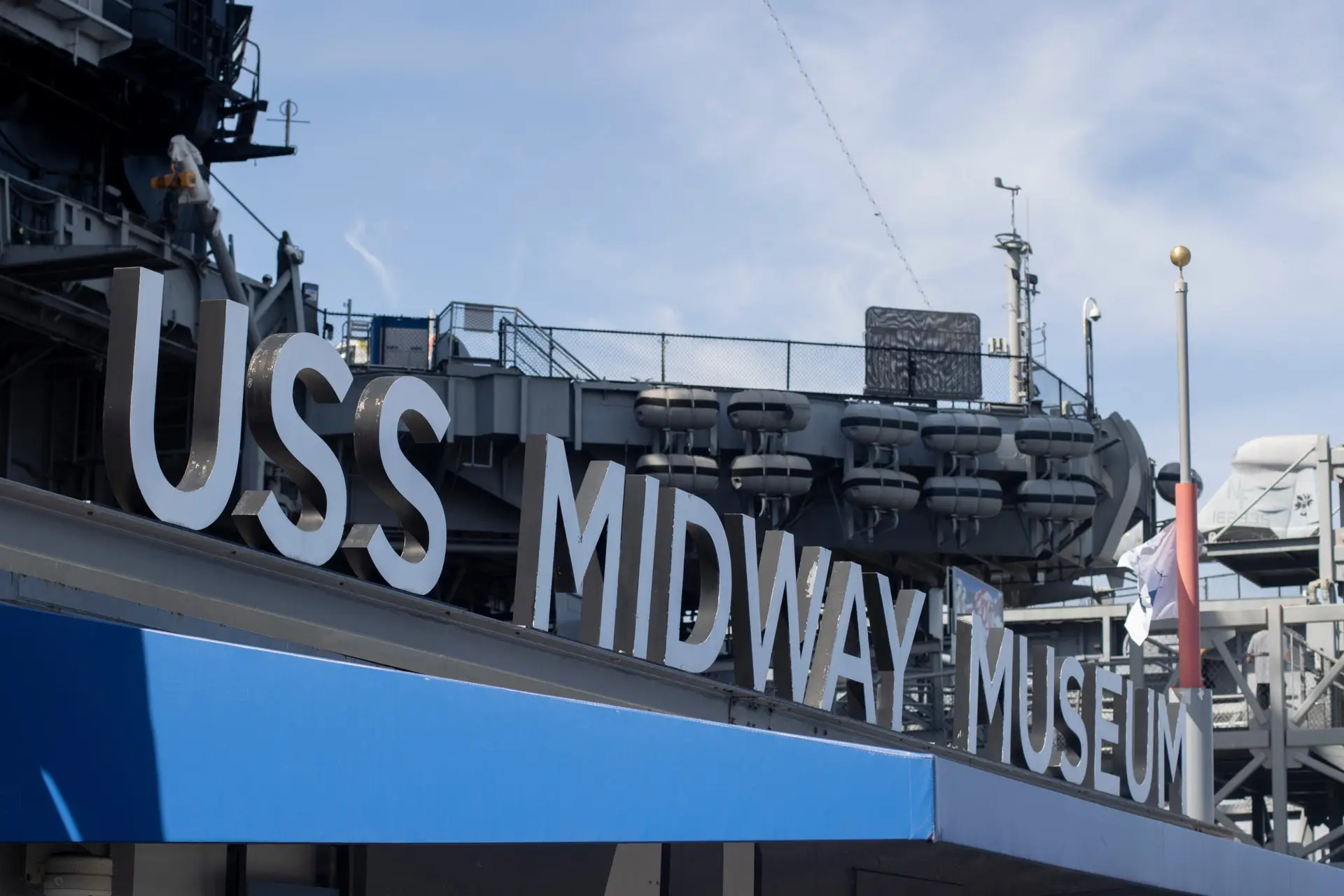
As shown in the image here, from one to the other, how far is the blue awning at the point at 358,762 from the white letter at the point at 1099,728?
1346 cm

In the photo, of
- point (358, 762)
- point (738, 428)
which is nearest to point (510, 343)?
point (738, 428)

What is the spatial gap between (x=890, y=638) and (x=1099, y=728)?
506cm

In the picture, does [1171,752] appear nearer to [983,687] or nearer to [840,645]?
[983,687]

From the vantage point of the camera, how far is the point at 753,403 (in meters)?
29.4

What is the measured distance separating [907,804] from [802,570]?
825 centimetres

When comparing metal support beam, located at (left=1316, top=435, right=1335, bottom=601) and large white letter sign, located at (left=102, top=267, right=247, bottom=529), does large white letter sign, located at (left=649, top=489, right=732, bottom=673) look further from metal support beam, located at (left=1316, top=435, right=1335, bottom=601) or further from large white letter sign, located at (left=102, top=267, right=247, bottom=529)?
metal support beam, located at (left=1316, top=435, right=1335, bottom=601)

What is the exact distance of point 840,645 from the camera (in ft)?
53.8

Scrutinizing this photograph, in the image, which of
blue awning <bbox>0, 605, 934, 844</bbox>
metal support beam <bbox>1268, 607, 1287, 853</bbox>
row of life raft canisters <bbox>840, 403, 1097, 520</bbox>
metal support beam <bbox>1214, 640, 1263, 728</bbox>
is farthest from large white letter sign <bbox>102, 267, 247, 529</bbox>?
metal support beam <bbox>1268, 607, 1287, 853</bbox>

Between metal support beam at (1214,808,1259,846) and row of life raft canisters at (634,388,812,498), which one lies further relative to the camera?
row of life raft canisters at (634,388,812,498)

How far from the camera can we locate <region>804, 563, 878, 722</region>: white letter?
1611 cm

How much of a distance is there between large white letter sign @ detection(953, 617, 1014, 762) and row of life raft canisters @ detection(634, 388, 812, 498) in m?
10.1

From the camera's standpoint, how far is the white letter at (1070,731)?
20312 millimetres

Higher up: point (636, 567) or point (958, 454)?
point (958, 454)

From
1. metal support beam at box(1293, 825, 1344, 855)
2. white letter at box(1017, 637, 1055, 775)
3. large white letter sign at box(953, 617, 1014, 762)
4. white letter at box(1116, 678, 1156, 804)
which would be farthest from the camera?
metal support beam at box(1293, 825, 1344, 855)
